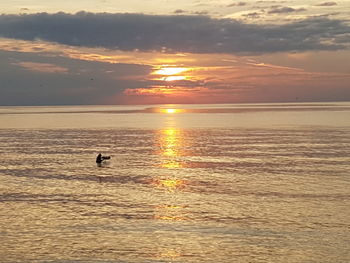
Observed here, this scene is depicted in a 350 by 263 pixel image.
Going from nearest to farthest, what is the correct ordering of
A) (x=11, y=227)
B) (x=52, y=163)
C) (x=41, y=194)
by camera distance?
(x=11, y=227)
(x=41, y=194)
(x=52, y=163)

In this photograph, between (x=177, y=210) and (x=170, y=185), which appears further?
(x=170, y=185)

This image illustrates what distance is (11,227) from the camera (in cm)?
3009

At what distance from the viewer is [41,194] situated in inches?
1590

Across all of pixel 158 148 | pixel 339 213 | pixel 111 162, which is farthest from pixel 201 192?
pixel 158 148

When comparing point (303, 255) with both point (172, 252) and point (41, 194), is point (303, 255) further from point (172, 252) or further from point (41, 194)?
point (41, 194)

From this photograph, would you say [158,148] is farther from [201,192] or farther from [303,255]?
[303,255]

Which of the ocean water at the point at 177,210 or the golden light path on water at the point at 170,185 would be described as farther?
the golden light path on water at the point at 170,185

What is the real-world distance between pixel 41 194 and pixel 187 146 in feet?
151

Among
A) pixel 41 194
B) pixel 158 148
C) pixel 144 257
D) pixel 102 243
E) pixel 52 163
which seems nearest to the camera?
pixel 144 257

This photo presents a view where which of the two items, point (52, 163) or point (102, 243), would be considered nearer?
point (102, 243)

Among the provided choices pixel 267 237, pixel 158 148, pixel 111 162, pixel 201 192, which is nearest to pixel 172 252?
pixel 267 237

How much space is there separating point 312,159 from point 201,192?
26.1 metres

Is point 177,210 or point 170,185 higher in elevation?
point 177,210

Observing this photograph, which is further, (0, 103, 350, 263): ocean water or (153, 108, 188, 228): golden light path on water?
(153, 108, 188, 228): golden light path on water
